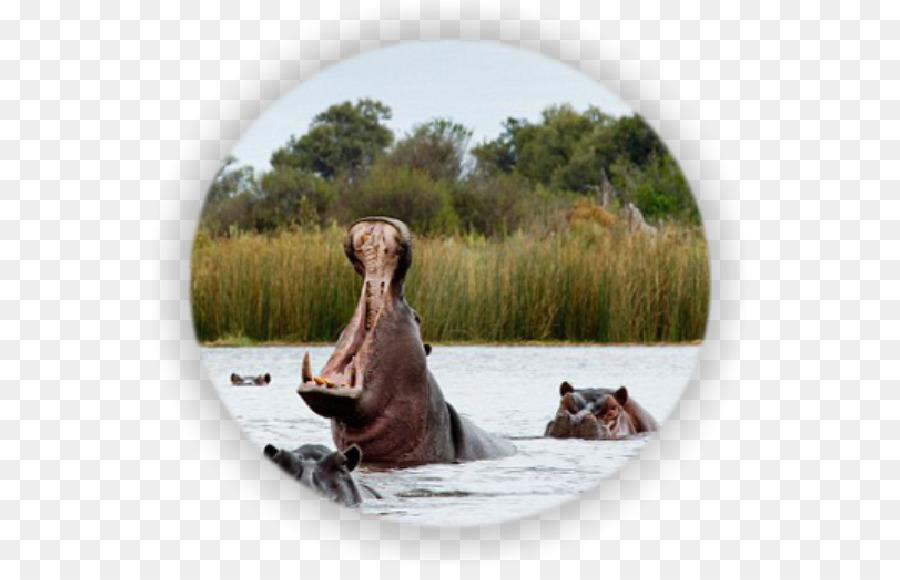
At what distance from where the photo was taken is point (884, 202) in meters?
3.45

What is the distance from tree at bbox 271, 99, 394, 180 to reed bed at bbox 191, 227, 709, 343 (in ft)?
0.69

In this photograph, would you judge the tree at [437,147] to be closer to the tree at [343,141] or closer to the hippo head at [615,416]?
the tree at [343,141]

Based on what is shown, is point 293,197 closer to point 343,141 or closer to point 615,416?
point 343,141

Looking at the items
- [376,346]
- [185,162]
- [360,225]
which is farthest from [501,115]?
[185,162]

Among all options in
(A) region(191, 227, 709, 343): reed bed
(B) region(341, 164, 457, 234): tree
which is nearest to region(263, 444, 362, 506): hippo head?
(A) region(191, 227, 709, 343): reed bed

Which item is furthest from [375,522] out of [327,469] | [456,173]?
[456,173]

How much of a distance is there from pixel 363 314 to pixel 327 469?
49 centimetres

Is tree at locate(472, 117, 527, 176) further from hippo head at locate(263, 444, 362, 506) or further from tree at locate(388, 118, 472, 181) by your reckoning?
hippo head at locate(263, 444, 362, 506)

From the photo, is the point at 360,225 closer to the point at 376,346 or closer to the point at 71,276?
the point at 376,346

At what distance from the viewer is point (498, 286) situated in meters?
3.40

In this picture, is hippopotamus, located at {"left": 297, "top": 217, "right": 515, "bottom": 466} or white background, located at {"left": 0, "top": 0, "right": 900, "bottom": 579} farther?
white background, located at {"left": 0, "top": 0, "right": 900, "bottom": 579}

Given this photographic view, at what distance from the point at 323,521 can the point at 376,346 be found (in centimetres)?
61

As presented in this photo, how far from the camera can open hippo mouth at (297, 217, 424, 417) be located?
127 inches

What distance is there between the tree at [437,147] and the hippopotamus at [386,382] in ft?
0.67
